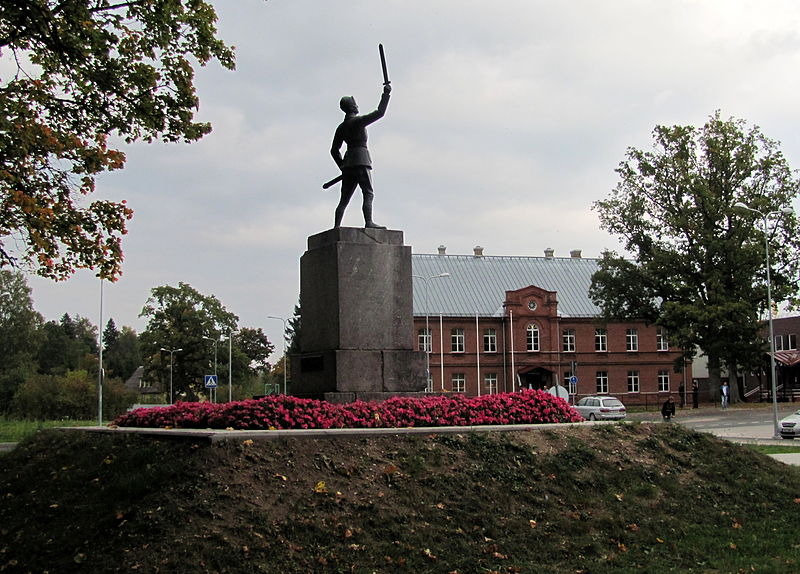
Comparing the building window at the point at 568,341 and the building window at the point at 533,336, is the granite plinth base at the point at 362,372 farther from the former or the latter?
the building window at the point at 568,341

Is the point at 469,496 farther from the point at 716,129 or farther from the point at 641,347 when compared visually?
the point at 641,347

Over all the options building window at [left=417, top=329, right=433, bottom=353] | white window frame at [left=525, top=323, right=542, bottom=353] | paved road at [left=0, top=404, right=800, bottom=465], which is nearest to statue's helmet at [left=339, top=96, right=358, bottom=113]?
paved road at [left=0, top=404, right=800, bottom=465]

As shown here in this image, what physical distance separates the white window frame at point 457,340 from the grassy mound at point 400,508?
51976mm

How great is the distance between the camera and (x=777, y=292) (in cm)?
4856

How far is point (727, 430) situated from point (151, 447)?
1125 inches

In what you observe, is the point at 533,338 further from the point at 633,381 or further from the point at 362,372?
Answer: the point at 362,372

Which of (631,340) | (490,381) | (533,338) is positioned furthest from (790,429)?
(631,340)

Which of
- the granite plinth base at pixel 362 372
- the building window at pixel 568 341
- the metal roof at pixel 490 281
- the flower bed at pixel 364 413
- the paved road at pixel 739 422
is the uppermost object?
the metal roof at pixel 490 281

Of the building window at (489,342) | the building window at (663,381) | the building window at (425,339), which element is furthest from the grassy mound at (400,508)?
the building window at (663,381)

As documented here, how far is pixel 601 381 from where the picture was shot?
65.7 metres

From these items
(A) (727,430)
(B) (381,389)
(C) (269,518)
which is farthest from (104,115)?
(A) (727,430)

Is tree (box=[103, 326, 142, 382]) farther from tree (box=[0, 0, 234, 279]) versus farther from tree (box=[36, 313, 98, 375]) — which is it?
tree (box=[0, 0, 234, 279])

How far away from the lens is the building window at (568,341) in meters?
65.4

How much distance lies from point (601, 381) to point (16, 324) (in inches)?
2100
